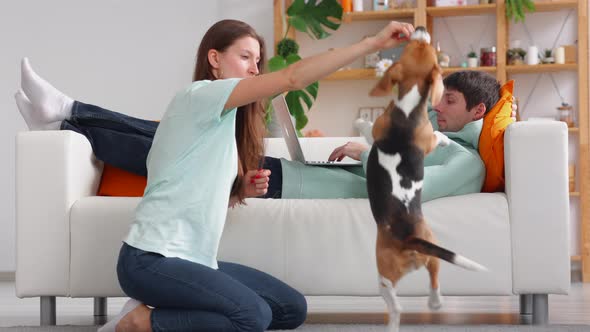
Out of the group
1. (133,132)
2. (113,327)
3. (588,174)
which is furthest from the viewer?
(588,174)

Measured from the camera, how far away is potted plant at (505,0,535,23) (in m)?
4.32

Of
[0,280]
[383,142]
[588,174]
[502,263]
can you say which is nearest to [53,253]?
[502,263]

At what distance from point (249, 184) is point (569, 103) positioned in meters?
3.19

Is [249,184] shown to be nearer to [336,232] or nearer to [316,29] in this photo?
[336,232]

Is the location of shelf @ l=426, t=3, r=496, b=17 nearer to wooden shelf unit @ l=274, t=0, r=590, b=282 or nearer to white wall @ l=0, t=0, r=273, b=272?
wooden shelf unit @ l=274, t=0, r=590, b=282

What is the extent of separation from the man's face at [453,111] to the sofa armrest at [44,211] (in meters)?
1.15

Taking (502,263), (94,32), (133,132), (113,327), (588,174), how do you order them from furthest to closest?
(94,32) < (588,174) < (133,132) < (502,263) < (113,327)

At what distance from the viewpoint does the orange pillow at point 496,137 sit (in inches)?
88.5

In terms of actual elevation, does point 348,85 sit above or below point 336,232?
above

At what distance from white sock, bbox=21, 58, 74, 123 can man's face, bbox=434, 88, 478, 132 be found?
126 centimetres

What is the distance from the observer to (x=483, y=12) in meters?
4.61

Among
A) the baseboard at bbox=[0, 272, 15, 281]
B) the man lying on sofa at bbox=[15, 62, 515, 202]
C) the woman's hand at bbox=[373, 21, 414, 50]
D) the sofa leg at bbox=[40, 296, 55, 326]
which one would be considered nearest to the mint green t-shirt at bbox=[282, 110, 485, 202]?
the man lying on sofa at bbox=[15, 62, 515, 202]

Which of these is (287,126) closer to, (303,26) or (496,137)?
(496,137)

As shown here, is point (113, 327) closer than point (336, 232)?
Yes
